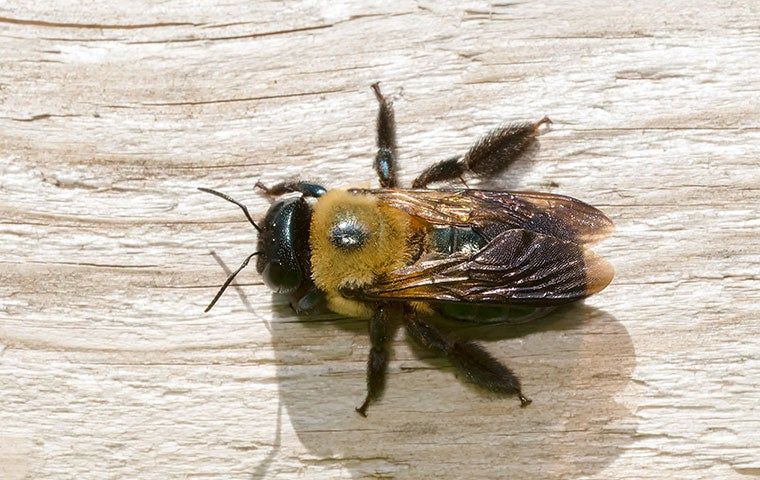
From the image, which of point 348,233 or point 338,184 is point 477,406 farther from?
point 338,184

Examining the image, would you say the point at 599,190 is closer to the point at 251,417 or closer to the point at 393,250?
the point at 393,250

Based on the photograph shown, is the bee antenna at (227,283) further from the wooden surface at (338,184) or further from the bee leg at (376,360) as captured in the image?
the bee leg at (376,360)

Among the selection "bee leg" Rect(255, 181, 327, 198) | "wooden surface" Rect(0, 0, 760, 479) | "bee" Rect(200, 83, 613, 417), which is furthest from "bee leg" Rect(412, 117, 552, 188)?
"bee leg" Rect(255, 181, 327, 198)

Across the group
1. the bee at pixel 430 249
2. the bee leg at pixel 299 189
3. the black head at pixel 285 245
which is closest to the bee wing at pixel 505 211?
the bee at pixel 430 249

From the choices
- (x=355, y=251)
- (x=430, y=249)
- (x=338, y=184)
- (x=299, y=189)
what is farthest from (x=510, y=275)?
(x=299, y=189)

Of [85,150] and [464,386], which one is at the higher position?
[85,150]

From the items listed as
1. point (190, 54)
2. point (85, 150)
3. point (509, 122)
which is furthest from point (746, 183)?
point (85, 150)

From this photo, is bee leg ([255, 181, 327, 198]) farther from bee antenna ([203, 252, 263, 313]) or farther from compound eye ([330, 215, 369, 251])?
bee antenna ([203, 252, 263, 313])
